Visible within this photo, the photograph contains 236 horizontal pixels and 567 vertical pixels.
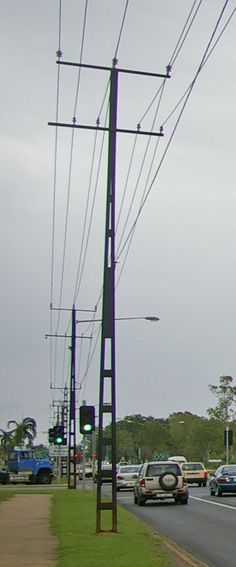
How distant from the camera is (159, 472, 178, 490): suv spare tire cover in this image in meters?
31.3

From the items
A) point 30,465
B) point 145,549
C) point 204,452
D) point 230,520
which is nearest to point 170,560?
point 145,549

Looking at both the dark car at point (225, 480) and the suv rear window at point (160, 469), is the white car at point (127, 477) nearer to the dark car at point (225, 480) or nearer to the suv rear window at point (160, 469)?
the dark car at point (225, 480)

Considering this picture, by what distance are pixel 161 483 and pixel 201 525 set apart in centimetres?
920

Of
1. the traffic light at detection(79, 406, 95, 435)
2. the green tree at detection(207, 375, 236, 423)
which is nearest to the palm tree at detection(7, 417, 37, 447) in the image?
the green tree at detection(207, 375, 236, 423)

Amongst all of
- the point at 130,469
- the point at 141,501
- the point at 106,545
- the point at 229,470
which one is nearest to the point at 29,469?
the point at 130,469

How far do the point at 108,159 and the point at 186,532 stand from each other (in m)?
8.35

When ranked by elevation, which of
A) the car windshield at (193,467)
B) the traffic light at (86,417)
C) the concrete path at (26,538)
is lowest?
the concrete path at (26,538)

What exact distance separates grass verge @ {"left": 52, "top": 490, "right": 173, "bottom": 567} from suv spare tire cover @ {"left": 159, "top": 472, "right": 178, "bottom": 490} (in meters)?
8.06

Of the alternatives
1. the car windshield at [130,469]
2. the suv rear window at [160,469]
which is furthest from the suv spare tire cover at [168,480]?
the car windshield at [130,469]

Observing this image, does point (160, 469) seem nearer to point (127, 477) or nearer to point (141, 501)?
point (141, 501)

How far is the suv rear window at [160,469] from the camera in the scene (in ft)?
105

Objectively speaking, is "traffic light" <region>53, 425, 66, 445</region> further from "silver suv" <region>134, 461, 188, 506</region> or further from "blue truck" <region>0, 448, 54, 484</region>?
"blue truck" <region>0, 448, 54, 484</region>

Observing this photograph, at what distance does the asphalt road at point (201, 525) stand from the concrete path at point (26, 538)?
2490 millimetres

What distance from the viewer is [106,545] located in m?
15.7
